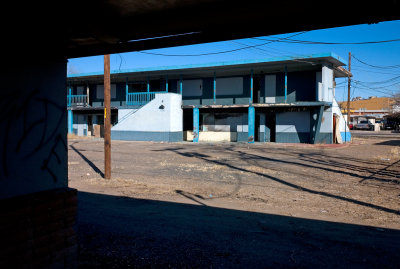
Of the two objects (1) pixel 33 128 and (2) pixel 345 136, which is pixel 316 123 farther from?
(1) pixel 33 128

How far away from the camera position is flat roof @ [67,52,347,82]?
77.1 feet

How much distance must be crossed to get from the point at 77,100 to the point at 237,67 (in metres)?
18.5

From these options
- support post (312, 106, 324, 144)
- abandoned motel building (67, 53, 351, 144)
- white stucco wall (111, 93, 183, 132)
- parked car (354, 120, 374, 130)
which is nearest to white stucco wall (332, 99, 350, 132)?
abandoned motel building (67, 53, 351, 144)

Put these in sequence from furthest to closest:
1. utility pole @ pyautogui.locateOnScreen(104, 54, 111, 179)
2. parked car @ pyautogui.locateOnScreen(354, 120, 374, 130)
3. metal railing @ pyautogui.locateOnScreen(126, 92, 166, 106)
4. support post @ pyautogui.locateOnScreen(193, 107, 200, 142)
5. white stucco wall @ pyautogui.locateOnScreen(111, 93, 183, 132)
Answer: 1. parked car @ pyautogui.locateOnScreen(354, 120, 374, 130)
2. metal railing @ pyautogui.locateOnScreen(126, 92, 166, 106)
3. support post @ pyautogui.locateOnScreen(193, 107, 200, 142)
4. white stucco wall @ pyautogui.locateOnScreen(111, 93, 183, 132)
5. utility pole @ pyautogui.locateOnScreen(104, 54, 111, 179)

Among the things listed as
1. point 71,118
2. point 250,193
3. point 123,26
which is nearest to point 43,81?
point 123,26

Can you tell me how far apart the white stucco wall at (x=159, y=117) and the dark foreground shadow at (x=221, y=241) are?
20.8m

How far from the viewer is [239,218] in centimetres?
609

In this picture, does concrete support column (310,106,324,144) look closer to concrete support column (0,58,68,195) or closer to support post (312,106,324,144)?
support post (312,106,324,144)

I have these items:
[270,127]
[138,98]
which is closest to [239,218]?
[270,127]

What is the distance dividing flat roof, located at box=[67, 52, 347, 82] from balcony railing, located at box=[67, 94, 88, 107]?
242cm

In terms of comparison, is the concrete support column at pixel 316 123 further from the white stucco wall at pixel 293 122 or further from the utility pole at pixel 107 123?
the utility pole at pixel 107 123

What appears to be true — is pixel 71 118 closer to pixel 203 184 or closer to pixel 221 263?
pixel 203 184

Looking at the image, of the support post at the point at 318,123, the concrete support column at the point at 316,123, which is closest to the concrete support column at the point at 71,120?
the concrete support column at the point at 316,123

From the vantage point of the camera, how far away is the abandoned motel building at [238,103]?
24531 mm
